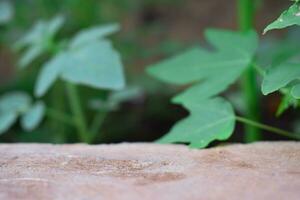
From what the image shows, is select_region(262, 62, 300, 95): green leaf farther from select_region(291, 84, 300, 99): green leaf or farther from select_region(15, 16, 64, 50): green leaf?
select_region(15, 16, 64, 50): green leaf

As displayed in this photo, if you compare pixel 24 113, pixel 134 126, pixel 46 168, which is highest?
pixel 46 168

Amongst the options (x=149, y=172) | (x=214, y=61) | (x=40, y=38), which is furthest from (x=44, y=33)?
(x=149, y=172)

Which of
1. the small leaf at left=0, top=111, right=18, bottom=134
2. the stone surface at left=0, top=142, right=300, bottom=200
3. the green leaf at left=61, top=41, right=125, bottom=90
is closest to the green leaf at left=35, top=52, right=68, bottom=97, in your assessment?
the green leaf at left=61, top=41, right=125, bottom=90

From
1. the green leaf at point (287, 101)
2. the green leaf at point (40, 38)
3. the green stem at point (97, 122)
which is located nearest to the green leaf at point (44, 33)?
the green leaf at point (40, 38)

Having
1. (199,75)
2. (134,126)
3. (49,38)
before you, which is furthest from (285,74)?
(134,126)

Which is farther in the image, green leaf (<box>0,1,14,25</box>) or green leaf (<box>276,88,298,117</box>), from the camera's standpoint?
green leaf (<box>0,1,14,25</box>)

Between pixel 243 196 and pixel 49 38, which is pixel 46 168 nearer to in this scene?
pixel 243 196

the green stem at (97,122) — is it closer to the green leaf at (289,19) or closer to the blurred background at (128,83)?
the blurred background at (128,83)
